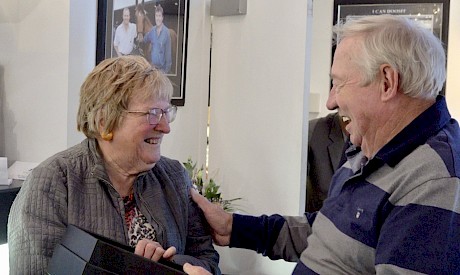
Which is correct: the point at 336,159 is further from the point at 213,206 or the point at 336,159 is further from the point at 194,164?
the point at 213,206

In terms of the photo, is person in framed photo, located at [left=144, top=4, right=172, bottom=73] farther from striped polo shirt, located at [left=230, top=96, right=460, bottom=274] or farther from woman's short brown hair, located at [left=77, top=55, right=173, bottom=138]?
striped polo shirt, located at [left=230, top=96, right=460, bottom=274]

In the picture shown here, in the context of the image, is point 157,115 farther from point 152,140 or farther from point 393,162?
point 393,162

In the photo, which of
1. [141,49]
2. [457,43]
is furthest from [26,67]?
[457,43]

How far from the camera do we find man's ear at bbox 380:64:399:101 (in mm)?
1475

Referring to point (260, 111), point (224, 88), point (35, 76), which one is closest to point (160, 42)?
point (224, 88)

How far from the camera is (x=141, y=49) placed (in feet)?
10.4

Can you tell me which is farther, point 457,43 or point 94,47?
point 457,43

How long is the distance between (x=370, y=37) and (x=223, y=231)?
841 millimetres

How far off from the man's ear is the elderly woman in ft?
2.23

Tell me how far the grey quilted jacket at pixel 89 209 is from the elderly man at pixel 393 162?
→ 42cm

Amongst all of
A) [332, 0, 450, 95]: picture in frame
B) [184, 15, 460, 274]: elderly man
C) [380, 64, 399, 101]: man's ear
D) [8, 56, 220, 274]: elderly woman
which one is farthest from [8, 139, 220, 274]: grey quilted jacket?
[332, 0, 450, 95]: picture in frame

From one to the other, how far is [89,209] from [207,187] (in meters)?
1.48

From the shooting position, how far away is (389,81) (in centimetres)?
149

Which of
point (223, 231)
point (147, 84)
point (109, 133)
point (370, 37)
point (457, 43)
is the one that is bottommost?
point (223, 231)
